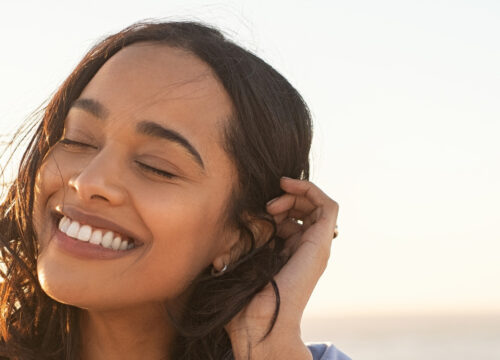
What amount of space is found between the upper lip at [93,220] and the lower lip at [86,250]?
0.08 metres

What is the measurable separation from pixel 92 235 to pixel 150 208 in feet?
0.86

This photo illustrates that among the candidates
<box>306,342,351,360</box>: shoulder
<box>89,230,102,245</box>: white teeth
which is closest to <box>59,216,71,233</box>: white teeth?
<box>89,230,102,245</box>: white teeth

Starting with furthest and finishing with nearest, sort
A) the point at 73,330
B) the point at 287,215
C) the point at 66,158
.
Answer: the point at 287,215, the point at 73,330, the point at 66,158

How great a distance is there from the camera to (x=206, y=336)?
4.55 m

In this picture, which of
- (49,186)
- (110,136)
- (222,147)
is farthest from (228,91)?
(49,186)

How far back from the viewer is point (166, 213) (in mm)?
4031

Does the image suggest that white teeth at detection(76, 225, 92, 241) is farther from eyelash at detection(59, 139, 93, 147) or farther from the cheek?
eyelash at detection(59, 139, 93, 147)

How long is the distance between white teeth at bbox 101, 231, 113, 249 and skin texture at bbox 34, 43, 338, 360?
0.23 ft

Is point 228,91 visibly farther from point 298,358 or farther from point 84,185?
point 298,358

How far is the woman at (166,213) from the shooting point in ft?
13.1

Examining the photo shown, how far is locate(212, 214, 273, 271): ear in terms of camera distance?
14.5ft

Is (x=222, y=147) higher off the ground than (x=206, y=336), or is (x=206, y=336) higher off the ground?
(x=222, y=147)

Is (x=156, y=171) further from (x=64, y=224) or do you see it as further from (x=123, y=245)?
(x=64, y=224)

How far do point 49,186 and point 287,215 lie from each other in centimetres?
125
